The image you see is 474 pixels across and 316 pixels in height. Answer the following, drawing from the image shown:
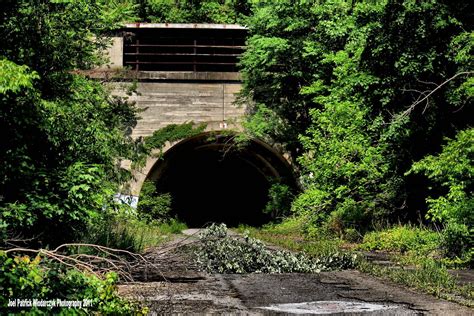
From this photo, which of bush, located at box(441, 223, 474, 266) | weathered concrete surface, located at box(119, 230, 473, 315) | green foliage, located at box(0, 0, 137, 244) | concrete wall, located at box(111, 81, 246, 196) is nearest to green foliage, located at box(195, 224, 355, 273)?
weathered concrete surface, located at box(119, 230, 473, 315)

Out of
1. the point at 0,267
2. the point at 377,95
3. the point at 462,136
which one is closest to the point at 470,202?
the point at 462,136

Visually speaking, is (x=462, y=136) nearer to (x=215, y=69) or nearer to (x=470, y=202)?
(x=470, y=202)

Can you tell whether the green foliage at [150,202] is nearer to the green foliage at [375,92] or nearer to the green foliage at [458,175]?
the green foliage at [375,92]

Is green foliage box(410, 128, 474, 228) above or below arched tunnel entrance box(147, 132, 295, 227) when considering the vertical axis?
above

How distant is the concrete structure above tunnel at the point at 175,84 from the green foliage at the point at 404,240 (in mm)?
10170

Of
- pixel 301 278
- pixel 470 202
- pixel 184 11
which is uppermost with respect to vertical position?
pixel 184 11

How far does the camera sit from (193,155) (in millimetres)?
33031

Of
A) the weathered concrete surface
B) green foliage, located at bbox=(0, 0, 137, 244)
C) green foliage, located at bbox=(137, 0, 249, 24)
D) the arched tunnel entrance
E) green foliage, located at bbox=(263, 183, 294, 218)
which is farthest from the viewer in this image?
the arched tunnel entrance

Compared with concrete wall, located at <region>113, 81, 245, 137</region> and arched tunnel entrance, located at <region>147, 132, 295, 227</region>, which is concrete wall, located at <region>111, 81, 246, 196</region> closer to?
concrete wall, located at <region>113, 81, 245, 137</region>

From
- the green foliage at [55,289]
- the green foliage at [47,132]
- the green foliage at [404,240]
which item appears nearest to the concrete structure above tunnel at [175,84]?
the green foliage at [404,240]

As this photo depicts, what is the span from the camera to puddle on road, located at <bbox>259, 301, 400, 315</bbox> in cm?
756

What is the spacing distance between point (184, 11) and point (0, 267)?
29.9 metres

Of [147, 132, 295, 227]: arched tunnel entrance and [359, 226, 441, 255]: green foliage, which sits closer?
[359, 226, 441, 255]: green foliage

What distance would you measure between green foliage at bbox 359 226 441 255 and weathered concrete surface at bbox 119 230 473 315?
303 centimetres
